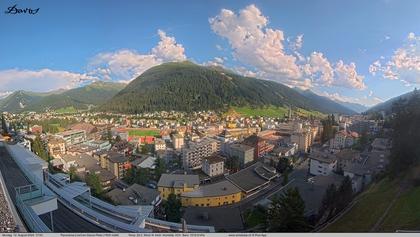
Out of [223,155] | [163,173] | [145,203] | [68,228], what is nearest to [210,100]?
[223,155]

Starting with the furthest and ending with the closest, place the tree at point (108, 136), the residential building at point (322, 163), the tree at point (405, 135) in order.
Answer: the tree at point (108, 136), the residential building at point (322, 163), the tree at point (405, 135)

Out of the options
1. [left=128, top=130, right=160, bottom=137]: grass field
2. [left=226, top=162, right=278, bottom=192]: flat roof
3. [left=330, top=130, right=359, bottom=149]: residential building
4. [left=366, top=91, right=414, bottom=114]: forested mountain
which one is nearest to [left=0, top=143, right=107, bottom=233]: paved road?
[left=128, top=130, right=160, bottom=137]: grass field

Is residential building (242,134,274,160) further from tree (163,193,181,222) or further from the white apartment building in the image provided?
tree (163,193,181,222)

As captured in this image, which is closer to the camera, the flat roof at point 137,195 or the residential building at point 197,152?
the flat roof at point 137,195

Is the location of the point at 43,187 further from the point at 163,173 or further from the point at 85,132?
the point at 163,173

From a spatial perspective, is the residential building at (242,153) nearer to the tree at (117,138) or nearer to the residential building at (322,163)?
the residential building at (322,163)

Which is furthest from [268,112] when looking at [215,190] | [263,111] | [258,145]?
[215,190]

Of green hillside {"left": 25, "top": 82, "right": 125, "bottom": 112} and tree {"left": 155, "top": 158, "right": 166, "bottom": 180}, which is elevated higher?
green hillside {"left": 25, "top": 82, "right": 125, "bottom": 112}

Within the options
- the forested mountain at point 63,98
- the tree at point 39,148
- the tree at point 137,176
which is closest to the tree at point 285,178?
the tree at point 137,176
